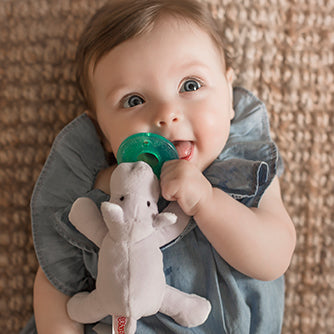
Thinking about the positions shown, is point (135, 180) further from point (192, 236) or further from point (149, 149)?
point (192, 236)

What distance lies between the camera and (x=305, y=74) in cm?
121

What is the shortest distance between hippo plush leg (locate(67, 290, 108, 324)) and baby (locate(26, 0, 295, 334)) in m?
0.04

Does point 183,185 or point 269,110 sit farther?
point 269,110

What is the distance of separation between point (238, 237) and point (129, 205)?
25cm

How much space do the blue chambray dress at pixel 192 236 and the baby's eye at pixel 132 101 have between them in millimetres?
214

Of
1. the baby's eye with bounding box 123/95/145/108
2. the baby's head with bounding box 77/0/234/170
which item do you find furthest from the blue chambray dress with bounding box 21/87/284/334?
→ the baby's eye with bounding box 123/95/145/108

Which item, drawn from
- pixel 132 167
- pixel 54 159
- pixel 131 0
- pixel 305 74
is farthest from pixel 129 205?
pixel 305 74

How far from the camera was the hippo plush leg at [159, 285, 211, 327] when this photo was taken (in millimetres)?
872

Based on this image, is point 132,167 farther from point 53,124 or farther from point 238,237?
point 53,124

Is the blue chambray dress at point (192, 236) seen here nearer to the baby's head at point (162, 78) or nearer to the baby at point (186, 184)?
the baby at point (186, 184)

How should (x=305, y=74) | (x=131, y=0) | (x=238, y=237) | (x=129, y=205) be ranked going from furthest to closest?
1. (x=305, y=74)
2. (x=131, y=0)
3. (x=238, y=237)
4. (x=129, y=205)

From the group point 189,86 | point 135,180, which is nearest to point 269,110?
point 189,86

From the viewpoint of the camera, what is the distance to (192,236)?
970 millimetres

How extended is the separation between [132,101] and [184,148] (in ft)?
0.51
